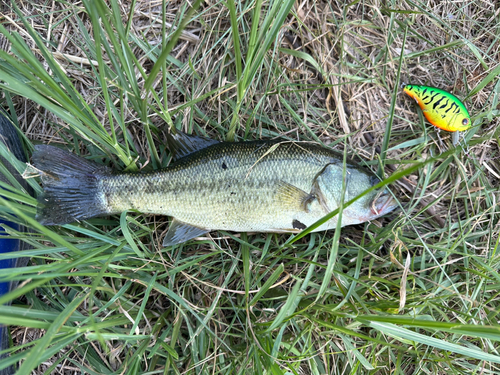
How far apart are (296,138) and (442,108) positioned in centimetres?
131

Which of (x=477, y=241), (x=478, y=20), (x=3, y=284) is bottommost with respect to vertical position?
(x=477, y=241)

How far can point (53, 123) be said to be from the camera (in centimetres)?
288

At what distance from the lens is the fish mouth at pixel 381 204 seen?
8.63ft

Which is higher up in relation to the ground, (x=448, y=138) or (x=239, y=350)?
(x=448, y=138)

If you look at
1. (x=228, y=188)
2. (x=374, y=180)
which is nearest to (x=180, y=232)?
(x=228, y=188)

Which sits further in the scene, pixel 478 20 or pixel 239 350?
pixel 478 20

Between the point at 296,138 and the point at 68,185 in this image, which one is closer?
the point at 68,185

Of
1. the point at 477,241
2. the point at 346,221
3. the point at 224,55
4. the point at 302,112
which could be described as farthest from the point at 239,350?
the point at 224,55

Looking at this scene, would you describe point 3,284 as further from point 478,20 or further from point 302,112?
point 478,20

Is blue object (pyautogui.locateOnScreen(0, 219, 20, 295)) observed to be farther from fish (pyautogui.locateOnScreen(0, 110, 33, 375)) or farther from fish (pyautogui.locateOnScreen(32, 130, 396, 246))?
fish (pyautogui.locateOnScreen(32, 130, 396, 246))

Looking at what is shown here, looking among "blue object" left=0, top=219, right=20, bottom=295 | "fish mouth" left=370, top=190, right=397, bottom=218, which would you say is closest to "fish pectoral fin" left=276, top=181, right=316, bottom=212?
"fish mouth" left=370, top=190, right=397, bottom=218

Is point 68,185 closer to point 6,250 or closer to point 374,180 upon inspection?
point 6,250

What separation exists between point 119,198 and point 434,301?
2.70 meters

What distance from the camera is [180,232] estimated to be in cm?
268
